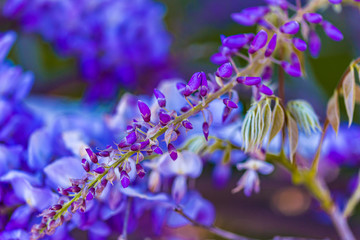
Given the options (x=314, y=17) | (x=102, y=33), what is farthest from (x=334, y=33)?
(x=102, y=33)

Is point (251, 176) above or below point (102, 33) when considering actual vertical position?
below

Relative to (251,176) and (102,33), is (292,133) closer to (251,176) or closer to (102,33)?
(251,176)

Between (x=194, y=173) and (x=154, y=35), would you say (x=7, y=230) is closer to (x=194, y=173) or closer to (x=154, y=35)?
(x=194, y=173)

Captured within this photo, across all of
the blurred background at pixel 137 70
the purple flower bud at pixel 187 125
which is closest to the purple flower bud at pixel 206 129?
the purple flower bud at pixel 187 125

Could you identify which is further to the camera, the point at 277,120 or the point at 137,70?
the point at 137,70

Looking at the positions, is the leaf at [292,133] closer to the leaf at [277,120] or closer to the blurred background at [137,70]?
the leaf at [277,120]

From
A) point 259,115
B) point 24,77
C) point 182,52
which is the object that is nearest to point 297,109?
point 259,115
